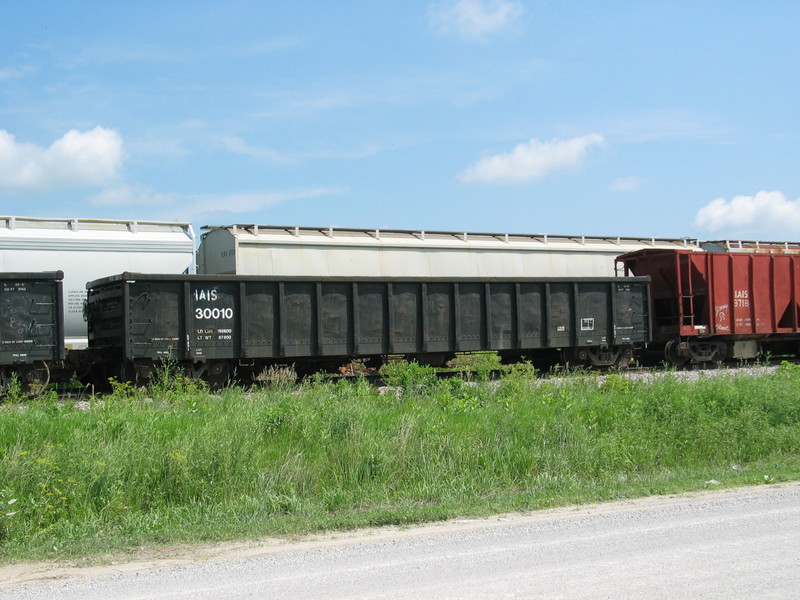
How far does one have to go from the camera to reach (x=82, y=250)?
1811 cm

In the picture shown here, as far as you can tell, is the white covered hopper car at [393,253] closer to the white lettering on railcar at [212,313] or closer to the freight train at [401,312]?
the freight train at [401,312]

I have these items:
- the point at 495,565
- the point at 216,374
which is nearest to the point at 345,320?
the point at 216,374

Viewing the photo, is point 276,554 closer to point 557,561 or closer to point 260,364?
point 557,561

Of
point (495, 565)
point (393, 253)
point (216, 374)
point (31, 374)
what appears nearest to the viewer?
point (495, 565)

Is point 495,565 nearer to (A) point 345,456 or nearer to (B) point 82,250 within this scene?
(A) point 345,456

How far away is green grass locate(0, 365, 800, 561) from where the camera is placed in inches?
285

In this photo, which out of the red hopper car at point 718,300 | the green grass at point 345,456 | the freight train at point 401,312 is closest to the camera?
the green grass at point 345,456

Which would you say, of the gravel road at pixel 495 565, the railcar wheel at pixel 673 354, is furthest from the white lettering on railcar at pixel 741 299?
the gravel road at pixel 495 565

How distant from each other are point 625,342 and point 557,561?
630 inches

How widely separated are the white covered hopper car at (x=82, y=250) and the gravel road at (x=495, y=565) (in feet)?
42.7

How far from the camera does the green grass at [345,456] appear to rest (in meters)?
7.23

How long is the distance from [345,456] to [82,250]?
11901 mm

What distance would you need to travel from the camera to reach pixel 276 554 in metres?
6.09

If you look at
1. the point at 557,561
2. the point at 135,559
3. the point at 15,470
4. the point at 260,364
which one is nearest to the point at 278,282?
the point at 260,364
